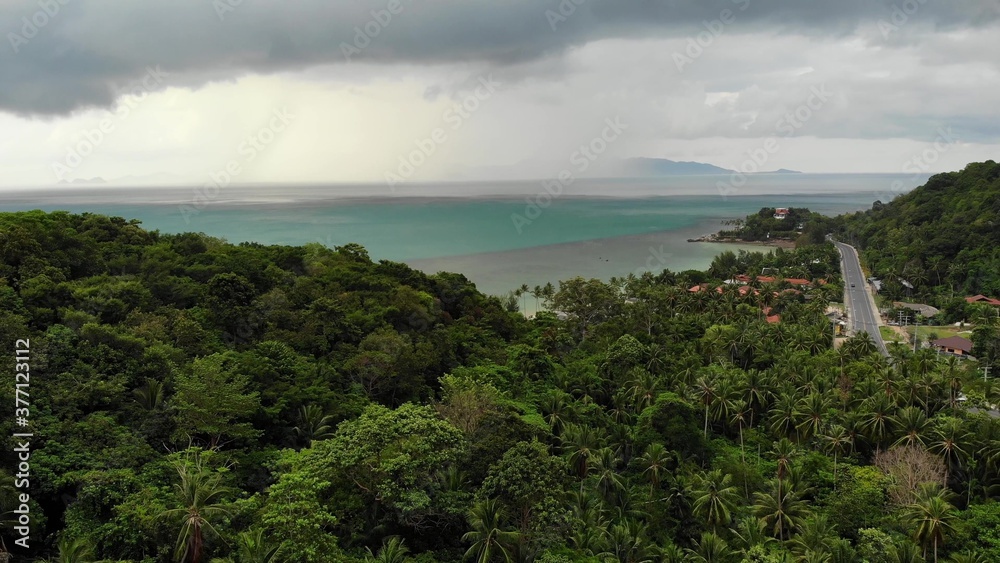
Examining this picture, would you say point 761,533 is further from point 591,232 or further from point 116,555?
point 591,232

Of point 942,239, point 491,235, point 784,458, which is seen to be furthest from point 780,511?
point 491,235

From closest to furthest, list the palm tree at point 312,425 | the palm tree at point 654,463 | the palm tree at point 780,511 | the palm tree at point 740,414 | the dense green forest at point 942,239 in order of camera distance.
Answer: the palm tree at point 312,425, the palm tree at point 780,511, the palm tree at point 654,463, the palm tree at point 740,414, the dense green forest at point 942,239

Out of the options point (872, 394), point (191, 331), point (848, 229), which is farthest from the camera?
point (848, 229)

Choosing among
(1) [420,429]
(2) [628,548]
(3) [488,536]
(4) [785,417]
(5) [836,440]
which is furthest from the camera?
(4) [785,417]

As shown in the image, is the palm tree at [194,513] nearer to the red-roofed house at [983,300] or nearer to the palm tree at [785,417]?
the palm tree at [785,417]

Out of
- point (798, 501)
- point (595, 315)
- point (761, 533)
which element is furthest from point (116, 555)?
point (595, 315)

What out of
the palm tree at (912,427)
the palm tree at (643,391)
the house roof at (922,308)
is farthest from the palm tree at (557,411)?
the house roof at (922,308)

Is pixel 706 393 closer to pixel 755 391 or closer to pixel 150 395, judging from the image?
pixel 755 391
